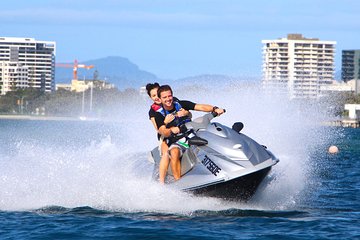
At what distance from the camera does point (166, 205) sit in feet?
46.3

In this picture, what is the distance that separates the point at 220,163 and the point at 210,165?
148mm

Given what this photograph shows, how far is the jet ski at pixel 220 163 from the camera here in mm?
13523

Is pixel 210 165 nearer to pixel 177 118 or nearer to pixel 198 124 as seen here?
pixel 198 124

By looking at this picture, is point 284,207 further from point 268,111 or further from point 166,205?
point 268,111

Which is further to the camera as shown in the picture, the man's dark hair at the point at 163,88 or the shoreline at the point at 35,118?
the shoreline at the point at 35,118

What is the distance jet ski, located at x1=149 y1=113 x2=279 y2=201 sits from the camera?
13.5 metres

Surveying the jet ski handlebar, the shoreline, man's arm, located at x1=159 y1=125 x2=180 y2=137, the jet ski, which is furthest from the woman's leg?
the shoreline

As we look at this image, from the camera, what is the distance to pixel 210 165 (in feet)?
44.8

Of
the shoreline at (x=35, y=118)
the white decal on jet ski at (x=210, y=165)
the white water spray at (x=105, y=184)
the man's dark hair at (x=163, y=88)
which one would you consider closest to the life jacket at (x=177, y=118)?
the man's dark hair at (x=163, y=88)

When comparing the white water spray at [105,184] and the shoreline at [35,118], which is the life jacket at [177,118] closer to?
the white water spray at [105,184]

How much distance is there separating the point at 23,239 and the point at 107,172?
3127 millimetres

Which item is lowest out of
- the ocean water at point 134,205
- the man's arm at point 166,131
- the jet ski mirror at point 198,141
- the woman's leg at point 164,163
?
the ocean water at point 134,205

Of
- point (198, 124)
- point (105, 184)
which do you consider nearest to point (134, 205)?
point (105, 184)

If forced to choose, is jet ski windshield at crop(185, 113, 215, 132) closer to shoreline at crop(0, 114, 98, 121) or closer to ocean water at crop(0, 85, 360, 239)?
ocean water at crop(0, 85, 360, 239)
